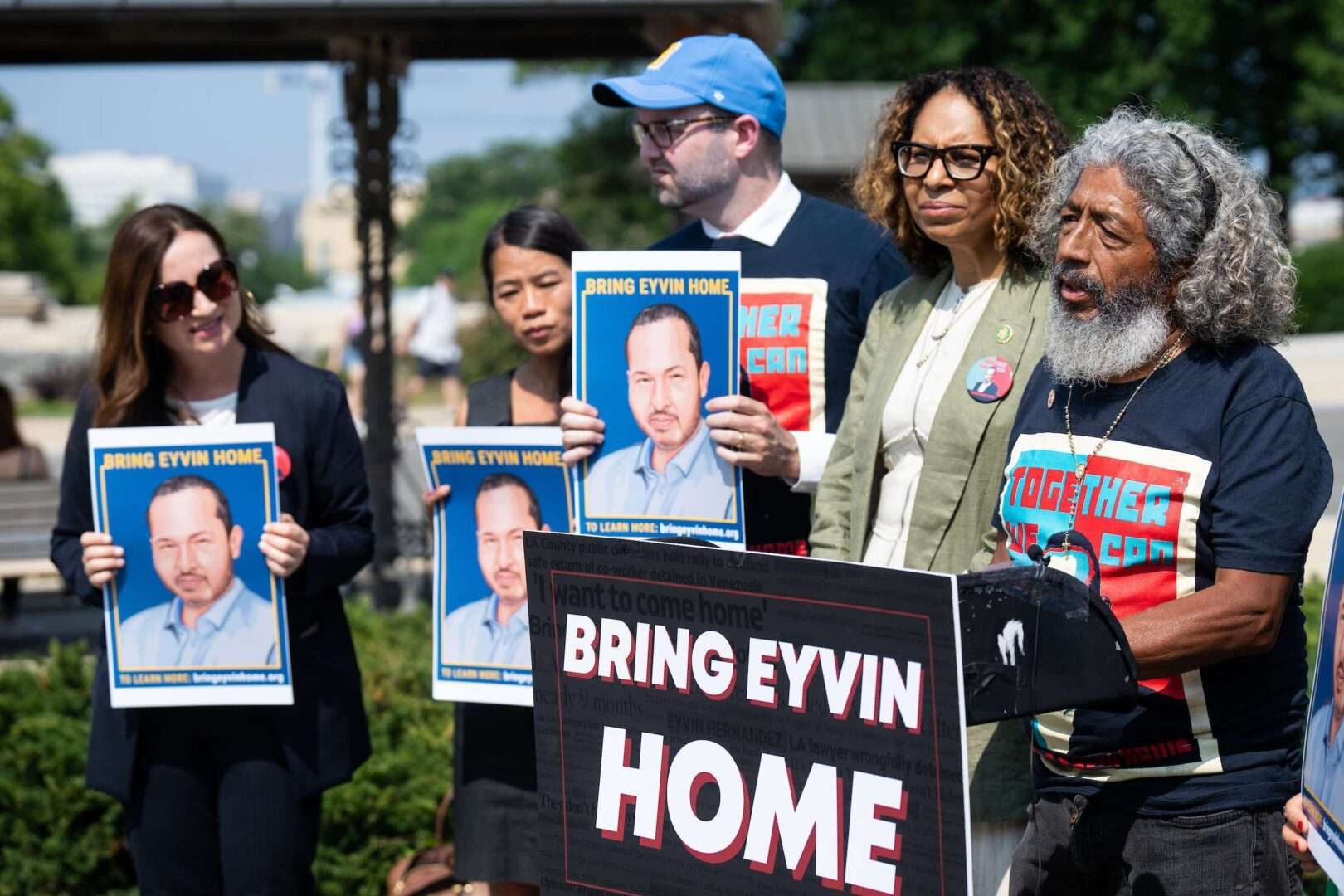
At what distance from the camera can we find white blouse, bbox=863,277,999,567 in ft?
10.3

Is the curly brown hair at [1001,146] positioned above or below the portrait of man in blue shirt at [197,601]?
above

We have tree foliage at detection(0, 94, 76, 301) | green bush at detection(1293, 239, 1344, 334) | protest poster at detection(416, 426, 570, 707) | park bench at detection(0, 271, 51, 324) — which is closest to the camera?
protest poster at detection(416, 426, 570, 707)

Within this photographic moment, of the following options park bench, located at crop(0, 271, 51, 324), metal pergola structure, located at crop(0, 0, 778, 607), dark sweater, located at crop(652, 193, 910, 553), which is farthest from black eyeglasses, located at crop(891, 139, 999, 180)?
park bench, located at crop(0, 271, 51, 324)

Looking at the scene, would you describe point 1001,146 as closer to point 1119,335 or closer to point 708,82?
point 1119,335

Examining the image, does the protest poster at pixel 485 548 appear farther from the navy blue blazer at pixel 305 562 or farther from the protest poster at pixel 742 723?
the protest poster at pixel 742 723

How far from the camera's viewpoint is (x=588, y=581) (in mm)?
2488

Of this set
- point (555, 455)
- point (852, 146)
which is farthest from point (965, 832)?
point (852, 146)

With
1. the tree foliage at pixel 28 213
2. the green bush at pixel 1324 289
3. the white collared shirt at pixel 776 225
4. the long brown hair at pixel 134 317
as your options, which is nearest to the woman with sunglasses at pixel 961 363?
the white collared shirt at pixel 776 225

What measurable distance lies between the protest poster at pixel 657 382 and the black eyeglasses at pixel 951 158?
408 mm

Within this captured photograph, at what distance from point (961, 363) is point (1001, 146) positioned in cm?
42

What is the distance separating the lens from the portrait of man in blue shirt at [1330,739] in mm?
2191

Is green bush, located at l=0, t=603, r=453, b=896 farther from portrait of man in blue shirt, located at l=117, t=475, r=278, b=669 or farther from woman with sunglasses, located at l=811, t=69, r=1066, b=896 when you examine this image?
woman with sunglasses, located at l=811, t=69, r=1066, b=896

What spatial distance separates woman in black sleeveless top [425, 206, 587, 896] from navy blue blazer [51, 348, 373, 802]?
0.27 m

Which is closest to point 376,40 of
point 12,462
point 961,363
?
point 12,462
